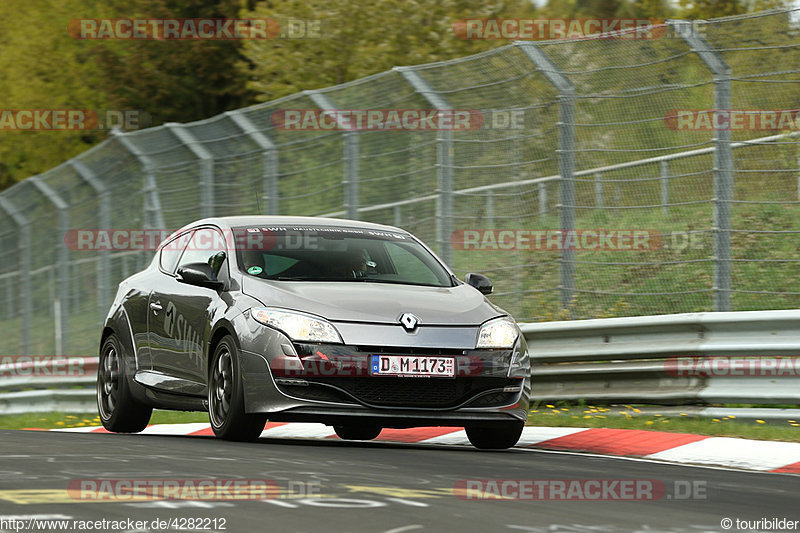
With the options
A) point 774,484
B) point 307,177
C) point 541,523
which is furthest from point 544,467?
point 307,177

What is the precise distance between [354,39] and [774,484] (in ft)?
89.3

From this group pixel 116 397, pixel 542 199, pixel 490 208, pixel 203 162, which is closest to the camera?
pixel 116 397

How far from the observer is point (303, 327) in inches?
346

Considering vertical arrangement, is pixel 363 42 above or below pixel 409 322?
above

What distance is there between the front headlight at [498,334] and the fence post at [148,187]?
371 inches

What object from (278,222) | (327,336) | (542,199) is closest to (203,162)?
(542,199)

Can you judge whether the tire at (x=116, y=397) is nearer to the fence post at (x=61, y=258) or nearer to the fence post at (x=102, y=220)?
the fence post at (x=102, y=220)

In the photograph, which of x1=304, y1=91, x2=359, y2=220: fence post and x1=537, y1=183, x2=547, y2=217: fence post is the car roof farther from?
x1=304, y1=91, x2=359, y2=220: fence post

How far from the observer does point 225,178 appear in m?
16.9

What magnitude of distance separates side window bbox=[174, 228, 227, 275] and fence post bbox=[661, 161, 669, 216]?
3.61 meters

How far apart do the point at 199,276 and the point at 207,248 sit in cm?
91

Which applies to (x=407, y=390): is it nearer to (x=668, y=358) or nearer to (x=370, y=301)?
(x=370, y=301)

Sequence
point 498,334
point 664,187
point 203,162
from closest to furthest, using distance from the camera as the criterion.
A: point 498,334 < point 664,187 < point 203,162

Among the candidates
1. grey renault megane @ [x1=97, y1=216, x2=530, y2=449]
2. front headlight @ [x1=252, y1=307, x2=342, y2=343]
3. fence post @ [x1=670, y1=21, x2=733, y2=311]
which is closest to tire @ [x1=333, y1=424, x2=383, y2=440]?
grey renault megane @ [x1=97, y1=216, x2=530, y2=449]
